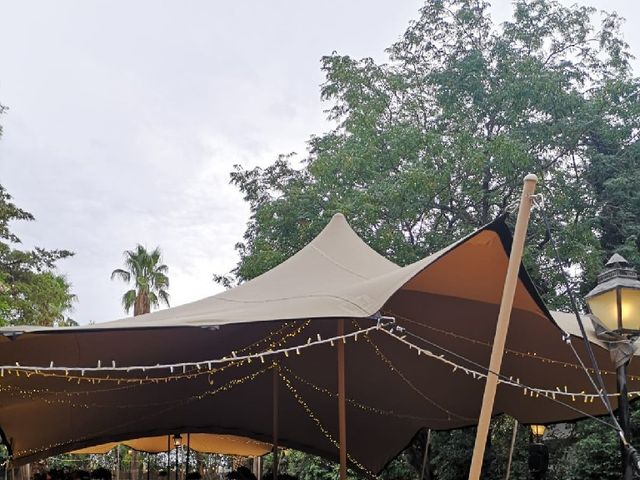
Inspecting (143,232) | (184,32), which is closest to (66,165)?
(143,232)

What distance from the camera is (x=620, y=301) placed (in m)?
3.85

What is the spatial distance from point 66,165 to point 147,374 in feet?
40.6

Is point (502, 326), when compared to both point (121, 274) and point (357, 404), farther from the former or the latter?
point (121, 274)

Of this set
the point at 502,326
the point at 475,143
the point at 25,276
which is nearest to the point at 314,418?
the point at 475,143

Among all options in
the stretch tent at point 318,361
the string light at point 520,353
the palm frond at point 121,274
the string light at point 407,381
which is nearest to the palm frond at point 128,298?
the palm frond at point 121,274

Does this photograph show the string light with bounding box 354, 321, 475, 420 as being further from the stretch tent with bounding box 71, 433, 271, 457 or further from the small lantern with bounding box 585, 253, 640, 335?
the stretch tent with bounding box 71, 433, 271, 457

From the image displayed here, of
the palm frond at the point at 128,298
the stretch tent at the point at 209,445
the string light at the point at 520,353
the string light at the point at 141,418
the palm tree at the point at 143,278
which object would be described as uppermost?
the palm tree at the point at 143,278

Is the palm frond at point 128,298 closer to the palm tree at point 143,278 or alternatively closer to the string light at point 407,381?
the palm tree at point 143,278

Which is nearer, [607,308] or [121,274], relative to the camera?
[607,308]

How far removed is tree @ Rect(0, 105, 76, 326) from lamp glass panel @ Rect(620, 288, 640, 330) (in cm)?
1404

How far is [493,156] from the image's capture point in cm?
1046

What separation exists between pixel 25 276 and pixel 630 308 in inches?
644

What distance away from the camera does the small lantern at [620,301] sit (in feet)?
12.6

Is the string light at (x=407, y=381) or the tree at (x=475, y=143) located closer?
the string light at (x=407, y=381)
